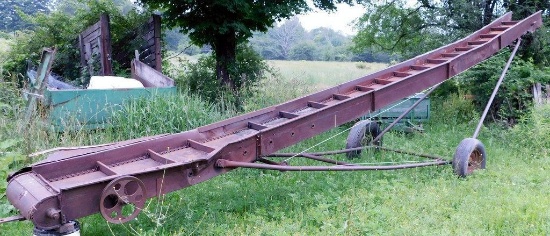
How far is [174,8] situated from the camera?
10.2 metres

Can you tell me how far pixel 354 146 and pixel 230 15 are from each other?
4744mm

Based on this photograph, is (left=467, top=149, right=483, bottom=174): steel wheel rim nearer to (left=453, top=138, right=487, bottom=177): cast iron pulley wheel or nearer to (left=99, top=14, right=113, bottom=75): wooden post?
(left=453, top=138, right=487, bottom=177): cast iron pulley wheel

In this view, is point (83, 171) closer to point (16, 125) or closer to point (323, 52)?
point (16, 125)

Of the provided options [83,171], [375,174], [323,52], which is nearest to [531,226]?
[375,174]

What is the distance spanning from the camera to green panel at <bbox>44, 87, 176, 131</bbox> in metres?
6.62

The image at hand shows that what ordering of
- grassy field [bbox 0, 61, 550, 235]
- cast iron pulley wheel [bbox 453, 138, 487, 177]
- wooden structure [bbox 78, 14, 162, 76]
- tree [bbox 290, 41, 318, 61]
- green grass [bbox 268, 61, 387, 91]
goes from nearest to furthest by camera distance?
1. grassy field [bbox 0, 61, 550, 235]
2. cast iron pulley wheel [bbox 453, 138, 487, 177]
3. wooden structure [bbox 78, 14, 162, 76]
4. green grass [bbox 268, 61, 387, 91]
5. tree [bbox 290, 41, 318, 61]

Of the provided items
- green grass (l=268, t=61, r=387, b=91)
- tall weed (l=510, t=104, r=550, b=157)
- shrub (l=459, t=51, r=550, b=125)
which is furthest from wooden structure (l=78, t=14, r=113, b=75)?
tall weed (l=510, t=104, r=550, b=157)

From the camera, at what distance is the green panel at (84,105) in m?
6.62

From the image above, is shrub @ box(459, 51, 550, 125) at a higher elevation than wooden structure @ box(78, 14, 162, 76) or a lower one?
lower

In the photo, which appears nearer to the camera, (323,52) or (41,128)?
(41,128)

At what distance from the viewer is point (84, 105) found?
22.7 ft

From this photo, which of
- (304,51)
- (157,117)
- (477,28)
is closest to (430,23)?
(477,28)

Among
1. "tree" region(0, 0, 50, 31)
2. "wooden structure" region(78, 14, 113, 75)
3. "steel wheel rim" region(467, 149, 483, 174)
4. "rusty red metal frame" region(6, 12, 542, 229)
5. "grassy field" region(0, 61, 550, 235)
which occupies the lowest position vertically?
"grassy field" region(0, 61, 550, 235)

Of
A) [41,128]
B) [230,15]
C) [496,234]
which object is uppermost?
[230,15]
